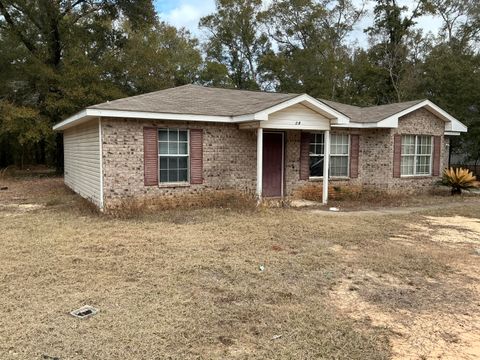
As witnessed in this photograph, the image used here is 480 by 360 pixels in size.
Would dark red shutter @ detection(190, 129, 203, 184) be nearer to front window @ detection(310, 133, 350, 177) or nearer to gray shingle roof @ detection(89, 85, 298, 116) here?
gray shingle roof @ detection(89, 85, 298, 116)

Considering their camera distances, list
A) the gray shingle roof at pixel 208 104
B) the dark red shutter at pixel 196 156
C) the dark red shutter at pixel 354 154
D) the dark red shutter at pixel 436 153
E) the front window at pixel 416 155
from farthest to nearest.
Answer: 1. the dark red shutter at pixel 436 153
2. the front window at pixel 416 155
3. the dark red shutter at pixel 354 154
4. the dark red shutter at pixel 196 156
5. the gray shingle roof at pixel 208 104

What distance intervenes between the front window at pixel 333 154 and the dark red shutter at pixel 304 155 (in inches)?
7.9


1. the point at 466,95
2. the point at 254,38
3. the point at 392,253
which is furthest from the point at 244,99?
the point at 254,38

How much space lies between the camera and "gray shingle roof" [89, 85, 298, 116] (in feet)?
32.7

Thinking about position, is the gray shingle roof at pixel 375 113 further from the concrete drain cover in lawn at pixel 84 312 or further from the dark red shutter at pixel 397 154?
the concrete drain cover in lawn at pixel 84 312

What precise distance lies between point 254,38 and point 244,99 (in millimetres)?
24858

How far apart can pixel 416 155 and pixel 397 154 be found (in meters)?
1.11

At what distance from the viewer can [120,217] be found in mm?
9266

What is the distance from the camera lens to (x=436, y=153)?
14.9 m

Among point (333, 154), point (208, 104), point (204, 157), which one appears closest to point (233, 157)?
point (204, 157)

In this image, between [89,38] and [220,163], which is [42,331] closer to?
[220,163]

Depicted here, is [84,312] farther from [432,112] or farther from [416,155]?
[432,112]

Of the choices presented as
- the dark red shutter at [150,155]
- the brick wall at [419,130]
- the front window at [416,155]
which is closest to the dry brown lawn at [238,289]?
the dark red shutter at [150,155]

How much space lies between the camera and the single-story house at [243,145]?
9.85 meters
